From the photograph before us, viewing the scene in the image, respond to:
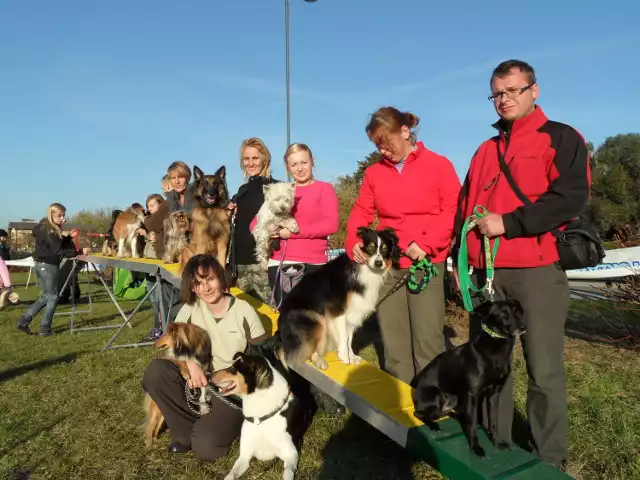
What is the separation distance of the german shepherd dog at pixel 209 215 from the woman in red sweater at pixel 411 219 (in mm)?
2803

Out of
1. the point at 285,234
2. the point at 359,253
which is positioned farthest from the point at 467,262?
the point at 285,234

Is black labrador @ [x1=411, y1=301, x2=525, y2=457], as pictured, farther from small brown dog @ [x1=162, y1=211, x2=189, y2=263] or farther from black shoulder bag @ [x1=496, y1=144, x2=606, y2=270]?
small brown dog @ [x1=162, y1=211, x2=189, y2=263]

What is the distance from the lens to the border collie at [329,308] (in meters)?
3.54

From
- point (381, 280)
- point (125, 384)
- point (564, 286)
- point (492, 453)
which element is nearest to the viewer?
point (492, 453)

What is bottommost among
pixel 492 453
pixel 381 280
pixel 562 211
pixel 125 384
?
pixel 125 384

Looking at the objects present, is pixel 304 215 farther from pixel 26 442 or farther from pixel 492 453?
pixel 26 442

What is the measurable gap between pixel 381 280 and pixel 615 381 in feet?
10.5

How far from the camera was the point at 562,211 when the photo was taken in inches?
88.3

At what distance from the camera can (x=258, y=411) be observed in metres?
3.06

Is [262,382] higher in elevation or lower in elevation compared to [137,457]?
higher

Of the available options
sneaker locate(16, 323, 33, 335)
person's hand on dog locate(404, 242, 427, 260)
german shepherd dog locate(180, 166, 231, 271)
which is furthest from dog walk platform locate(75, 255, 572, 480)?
sneaker locate(16, 323, 33, 335)

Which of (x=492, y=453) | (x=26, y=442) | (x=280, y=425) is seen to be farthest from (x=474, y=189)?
(x=26, y=442)

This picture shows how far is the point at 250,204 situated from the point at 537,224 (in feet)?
11.3

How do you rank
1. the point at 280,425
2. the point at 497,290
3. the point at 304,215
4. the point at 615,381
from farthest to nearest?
the point at 615,381
the point at 304,215
the point at 280,425
the point at 497,290
